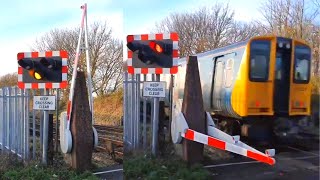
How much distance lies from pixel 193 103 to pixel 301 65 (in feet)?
2.11

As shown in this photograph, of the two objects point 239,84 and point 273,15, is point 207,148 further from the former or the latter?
point 273,15

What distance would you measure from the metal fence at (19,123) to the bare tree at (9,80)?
67 mm

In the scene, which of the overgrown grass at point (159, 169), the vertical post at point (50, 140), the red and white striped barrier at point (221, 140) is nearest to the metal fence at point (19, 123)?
the vertical post at point (50, 140)

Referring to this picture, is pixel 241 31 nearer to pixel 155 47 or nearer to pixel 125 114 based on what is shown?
pixel 155 47

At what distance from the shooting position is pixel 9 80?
4176mm

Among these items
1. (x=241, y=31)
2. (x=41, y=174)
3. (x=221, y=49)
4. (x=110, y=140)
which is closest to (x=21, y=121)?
(x=41, y=174)

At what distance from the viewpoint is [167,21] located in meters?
2.31

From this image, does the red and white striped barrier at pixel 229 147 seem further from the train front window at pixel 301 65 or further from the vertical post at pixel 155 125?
the train front window at pixel 301 65

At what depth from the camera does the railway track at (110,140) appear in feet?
10.1

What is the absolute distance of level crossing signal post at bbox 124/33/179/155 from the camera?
7.83ft

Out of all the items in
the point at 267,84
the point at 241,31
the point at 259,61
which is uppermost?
the point at 241,31

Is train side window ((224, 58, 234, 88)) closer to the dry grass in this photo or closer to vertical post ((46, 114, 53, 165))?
the dry grass

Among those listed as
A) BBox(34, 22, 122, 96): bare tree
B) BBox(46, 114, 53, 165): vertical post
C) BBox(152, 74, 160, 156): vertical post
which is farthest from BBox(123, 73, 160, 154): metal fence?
BBox(46, 114, 53, 165): vertical post

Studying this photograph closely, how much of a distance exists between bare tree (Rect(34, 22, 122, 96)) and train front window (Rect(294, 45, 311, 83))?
47.0 inches
